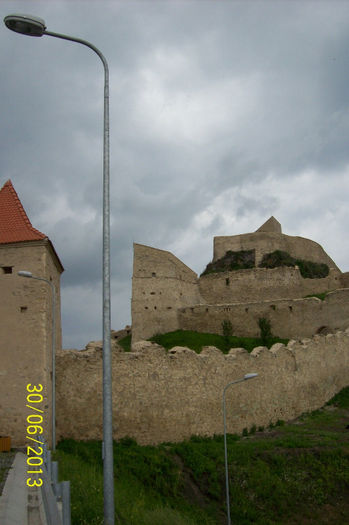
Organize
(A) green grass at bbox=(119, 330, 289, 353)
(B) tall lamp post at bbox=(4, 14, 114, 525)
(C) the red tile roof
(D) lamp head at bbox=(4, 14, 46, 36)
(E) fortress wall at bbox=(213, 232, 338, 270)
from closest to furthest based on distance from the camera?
(B) tall lamp post at bbox=(4, 14, 114, 525), (D) lamp head at bbox=(4, 14, 46, 36), (C) the red tile roof, (A) green grass at bbox=(119, 330, 289, 353), (E) fortress wall at bbox=(213, 232, 338, 270)

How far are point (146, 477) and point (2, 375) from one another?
5.55 meters

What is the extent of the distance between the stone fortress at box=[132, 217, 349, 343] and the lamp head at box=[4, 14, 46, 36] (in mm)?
30941

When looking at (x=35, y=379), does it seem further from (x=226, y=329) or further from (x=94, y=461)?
(x=226, y=329)

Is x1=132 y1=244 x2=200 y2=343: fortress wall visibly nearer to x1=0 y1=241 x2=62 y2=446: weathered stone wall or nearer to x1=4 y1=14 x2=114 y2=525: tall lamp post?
x1=0 y1=241 x2=62 y2=446: weathered stone wall

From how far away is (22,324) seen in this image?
16.9m

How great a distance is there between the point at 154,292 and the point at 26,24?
1248 inches

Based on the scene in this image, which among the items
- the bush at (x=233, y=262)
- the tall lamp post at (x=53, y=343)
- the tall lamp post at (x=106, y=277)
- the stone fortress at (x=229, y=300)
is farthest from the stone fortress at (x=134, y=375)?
the bush at (x=233, y=262)

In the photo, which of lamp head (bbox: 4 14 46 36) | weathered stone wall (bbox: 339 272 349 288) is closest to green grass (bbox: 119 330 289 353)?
weathered stone wall (bbox: 339 272 349 288)

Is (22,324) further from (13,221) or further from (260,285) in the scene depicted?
(260,285)

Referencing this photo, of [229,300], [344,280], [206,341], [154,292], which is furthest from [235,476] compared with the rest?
[344,280]

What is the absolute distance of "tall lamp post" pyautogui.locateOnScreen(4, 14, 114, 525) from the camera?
8.11m

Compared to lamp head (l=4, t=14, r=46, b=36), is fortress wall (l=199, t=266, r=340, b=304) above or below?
above

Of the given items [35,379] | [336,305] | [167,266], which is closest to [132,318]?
[167,266]

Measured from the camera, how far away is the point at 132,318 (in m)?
39.3
